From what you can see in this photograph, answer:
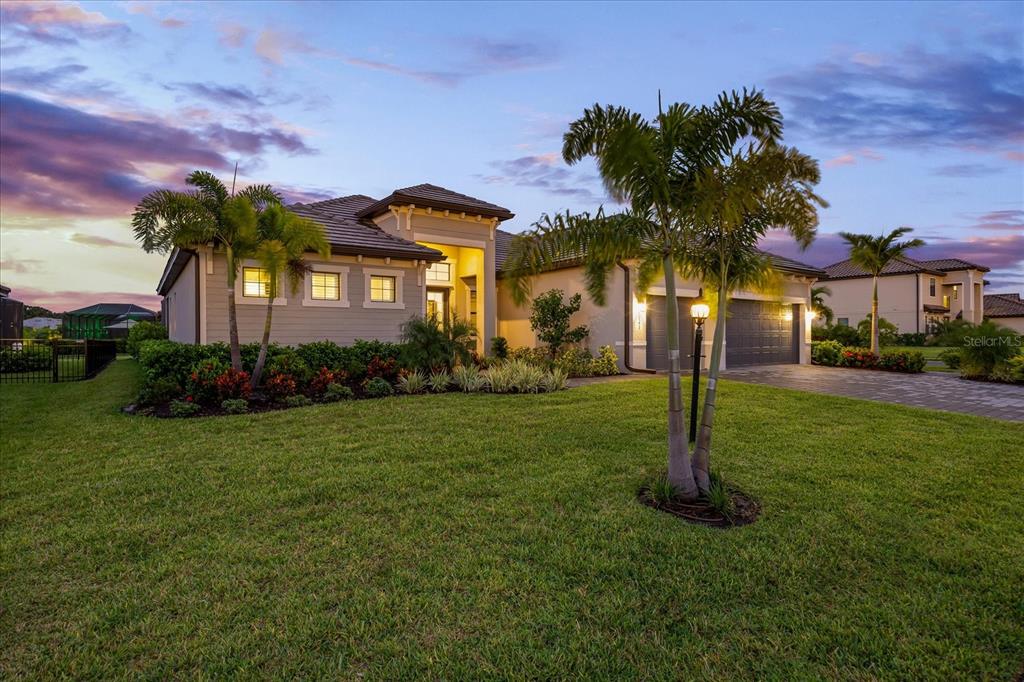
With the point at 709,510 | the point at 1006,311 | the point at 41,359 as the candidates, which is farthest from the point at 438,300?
the point at 1006,311

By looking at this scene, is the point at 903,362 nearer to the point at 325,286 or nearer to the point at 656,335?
the point at 656,335

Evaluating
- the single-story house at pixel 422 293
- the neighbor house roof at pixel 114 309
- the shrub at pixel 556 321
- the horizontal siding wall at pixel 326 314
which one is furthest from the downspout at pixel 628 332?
the neighbor house roof at pixel 114 309

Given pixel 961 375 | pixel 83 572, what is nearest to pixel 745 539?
pixel 83 572

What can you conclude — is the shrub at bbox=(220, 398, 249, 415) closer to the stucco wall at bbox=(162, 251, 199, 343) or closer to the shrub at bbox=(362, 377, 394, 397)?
the shrub at bbox=(362, 377, 394, 397)

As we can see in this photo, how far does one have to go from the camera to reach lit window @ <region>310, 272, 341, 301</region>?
12.8 metres

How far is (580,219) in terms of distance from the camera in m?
4.83

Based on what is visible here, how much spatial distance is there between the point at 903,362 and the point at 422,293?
16.3 m

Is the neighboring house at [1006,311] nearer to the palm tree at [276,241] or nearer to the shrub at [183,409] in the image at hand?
the palm tree at [276,241]

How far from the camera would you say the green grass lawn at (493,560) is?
263 centimetres

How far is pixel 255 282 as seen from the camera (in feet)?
39.8

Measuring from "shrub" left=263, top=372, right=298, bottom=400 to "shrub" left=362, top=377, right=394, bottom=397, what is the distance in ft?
4.65

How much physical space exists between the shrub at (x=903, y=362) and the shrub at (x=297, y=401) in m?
→ 18.7

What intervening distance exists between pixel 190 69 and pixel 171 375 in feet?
20.5

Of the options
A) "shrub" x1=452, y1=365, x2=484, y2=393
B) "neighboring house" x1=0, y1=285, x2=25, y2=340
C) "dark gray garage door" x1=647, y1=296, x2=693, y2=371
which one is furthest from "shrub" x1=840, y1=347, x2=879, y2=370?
"neighboring house" x1=0, y1=285, x2=25, y2=340
